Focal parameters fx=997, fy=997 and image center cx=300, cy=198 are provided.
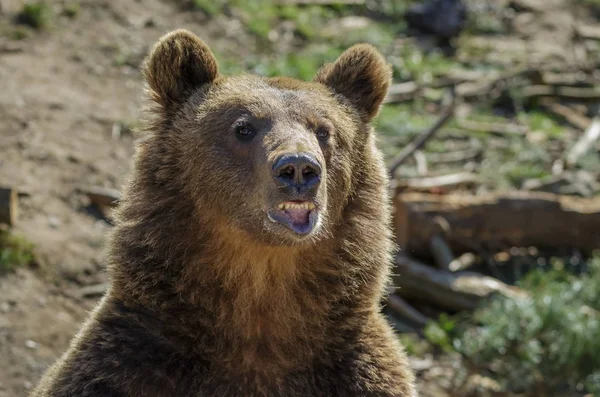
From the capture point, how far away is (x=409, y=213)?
10367 mm

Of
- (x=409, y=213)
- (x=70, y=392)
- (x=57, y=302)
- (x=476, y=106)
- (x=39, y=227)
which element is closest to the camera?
(x=70, y=392)

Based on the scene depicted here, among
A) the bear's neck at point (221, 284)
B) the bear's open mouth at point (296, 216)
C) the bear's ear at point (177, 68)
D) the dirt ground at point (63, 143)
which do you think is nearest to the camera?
the bear's open mouth at point (296, 216)

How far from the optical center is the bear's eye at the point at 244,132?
5.47 meters

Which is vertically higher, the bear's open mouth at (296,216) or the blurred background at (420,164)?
the bear's open mouth at (296,216)

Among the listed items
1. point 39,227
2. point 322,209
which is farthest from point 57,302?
point 322,209

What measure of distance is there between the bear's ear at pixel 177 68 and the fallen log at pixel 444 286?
183 inches

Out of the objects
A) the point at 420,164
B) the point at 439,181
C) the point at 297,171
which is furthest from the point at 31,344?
the point at 420,164

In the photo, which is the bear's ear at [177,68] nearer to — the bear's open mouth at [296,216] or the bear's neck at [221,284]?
the bear's neck at [221,284]

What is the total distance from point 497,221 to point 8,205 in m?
5.04

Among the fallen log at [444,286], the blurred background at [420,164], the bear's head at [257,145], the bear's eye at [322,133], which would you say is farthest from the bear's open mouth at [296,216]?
the fallen log at [444,286]

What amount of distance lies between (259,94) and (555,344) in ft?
14.9

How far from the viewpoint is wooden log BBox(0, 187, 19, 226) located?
29.0 ft

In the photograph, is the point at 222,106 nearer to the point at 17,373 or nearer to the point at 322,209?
the point at 322,209

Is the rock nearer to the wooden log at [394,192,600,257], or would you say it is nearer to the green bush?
the green bush
